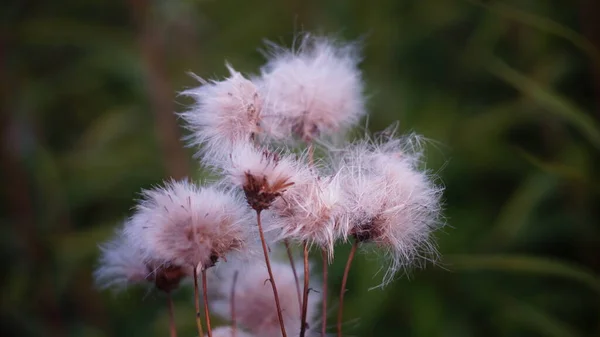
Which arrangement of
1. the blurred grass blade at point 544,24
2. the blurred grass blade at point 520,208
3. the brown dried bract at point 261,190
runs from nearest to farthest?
the brown dried bract at point 261,190, the blurred grass blade at point 544,24, the blurred grass blade at point 520,208

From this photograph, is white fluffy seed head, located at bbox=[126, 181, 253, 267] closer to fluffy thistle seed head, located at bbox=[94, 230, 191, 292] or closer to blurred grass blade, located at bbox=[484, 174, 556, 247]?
fluffy thistle seed head, located at bbox=[94, 230, 191, 292]

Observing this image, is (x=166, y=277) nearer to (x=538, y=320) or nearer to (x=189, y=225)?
(x=189, y=225)

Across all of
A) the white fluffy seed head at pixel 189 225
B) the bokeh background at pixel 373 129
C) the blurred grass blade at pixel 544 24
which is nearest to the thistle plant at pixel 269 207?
the white fluffy seed head at pixel 189 225

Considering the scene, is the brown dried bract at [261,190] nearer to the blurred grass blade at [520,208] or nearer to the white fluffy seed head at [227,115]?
the white fluffy seed head at [227,115]

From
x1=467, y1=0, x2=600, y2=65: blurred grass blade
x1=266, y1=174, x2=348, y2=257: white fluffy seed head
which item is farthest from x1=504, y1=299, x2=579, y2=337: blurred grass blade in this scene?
x1=266, y1=174, x2=348, y2=257: white fluffy seed head

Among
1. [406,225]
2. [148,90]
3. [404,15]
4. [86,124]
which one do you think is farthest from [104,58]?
[406,225]

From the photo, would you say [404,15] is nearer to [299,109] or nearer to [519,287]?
[519,287]
